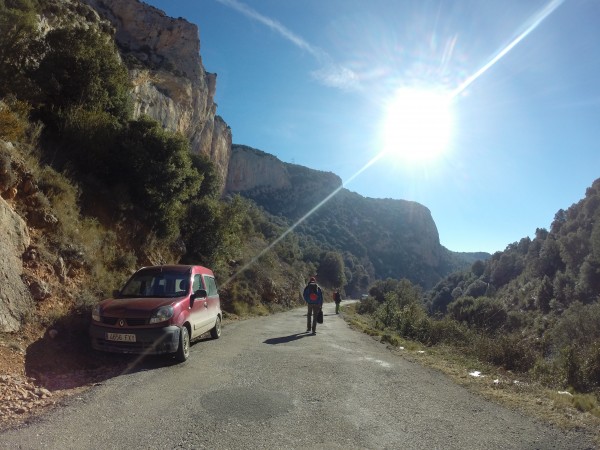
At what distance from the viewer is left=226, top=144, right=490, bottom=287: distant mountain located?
342 feet

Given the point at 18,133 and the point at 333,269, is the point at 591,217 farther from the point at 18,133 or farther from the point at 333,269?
the point at 18,133

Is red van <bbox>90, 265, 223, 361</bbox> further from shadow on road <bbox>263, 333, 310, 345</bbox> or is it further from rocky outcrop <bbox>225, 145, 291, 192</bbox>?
rocky outcrop <bbox>225, 145, 291, 192</bbox>

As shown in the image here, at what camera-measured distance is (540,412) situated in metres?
5.22

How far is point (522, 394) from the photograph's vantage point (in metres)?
6.17

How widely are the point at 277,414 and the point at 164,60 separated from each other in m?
43.7

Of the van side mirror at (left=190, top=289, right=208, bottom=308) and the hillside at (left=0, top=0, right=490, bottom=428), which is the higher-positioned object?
the hillside at (left=0, top=0, right=490, bottom=428)

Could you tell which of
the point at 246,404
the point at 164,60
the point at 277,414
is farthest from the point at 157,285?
the point at 164,60

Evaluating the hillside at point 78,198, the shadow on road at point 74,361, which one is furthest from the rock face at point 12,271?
the shadow on road at point 74,361

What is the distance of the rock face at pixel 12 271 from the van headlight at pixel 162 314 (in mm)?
2212

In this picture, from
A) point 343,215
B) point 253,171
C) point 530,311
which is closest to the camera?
point 530,311

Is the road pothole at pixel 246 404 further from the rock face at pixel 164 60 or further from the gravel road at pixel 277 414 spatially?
the rock face at pixel 164 60

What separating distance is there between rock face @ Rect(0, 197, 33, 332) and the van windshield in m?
1.76

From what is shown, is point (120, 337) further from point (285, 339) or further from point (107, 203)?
point (107, 203)

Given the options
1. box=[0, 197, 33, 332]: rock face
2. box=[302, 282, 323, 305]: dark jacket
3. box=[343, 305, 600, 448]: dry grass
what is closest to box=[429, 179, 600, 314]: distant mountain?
box=[302, 282, 323, 305]: dark jacket
